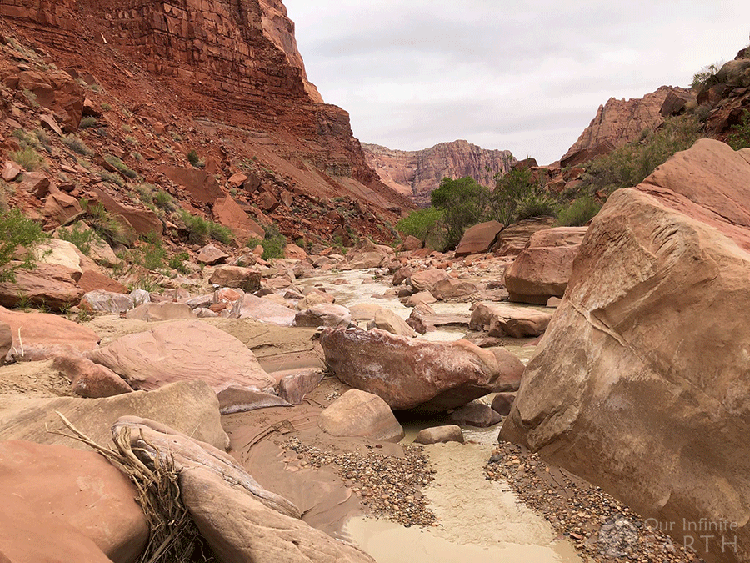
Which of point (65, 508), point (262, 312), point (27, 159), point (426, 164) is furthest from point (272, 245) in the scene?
point (426, 164)

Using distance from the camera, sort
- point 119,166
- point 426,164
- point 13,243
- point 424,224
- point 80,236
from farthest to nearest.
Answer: point 426,164 → point 424,224 → point 119,166 → point 80,236 → point 13,243

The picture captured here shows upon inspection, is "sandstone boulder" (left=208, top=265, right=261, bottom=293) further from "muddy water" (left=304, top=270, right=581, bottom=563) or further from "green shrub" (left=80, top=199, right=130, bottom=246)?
"muddy water" (left=304, top=270, right=581, bottom=563)

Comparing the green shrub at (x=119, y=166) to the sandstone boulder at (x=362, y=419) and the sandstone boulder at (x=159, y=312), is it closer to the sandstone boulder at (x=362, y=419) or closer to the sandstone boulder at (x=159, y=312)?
the sandstone boulder at (x=159, y=312)

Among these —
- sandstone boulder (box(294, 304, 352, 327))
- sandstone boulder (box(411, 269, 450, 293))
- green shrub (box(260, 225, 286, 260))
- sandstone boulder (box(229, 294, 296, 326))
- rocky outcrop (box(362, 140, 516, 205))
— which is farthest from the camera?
rocky outcrop (box(362, 140, 516, 205))

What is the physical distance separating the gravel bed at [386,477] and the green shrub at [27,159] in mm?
11034

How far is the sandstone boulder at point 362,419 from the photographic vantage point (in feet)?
10.4

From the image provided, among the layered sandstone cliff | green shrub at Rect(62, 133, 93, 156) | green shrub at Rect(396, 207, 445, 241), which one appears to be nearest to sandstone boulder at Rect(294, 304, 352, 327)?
green shrub at Rect(62, 133, 93, 156)

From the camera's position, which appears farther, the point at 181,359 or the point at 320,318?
the point at 320,318

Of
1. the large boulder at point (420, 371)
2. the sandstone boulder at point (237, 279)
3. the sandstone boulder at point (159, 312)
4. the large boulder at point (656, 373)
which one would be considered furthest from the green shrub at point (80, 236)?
the large boulder at point (656, 373)

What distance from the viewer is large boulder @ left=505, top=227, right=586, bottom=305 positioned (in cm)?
750

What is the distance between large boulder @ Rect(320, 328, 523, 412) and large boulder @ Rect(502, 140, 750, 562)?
0.45m

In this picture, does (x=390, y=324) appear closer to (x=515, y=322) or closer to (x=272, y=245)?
(x=515, y=322)

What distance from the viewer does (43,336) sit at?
3.96 metres

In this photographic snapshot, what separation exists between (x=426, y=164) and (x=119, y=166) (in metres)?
111
